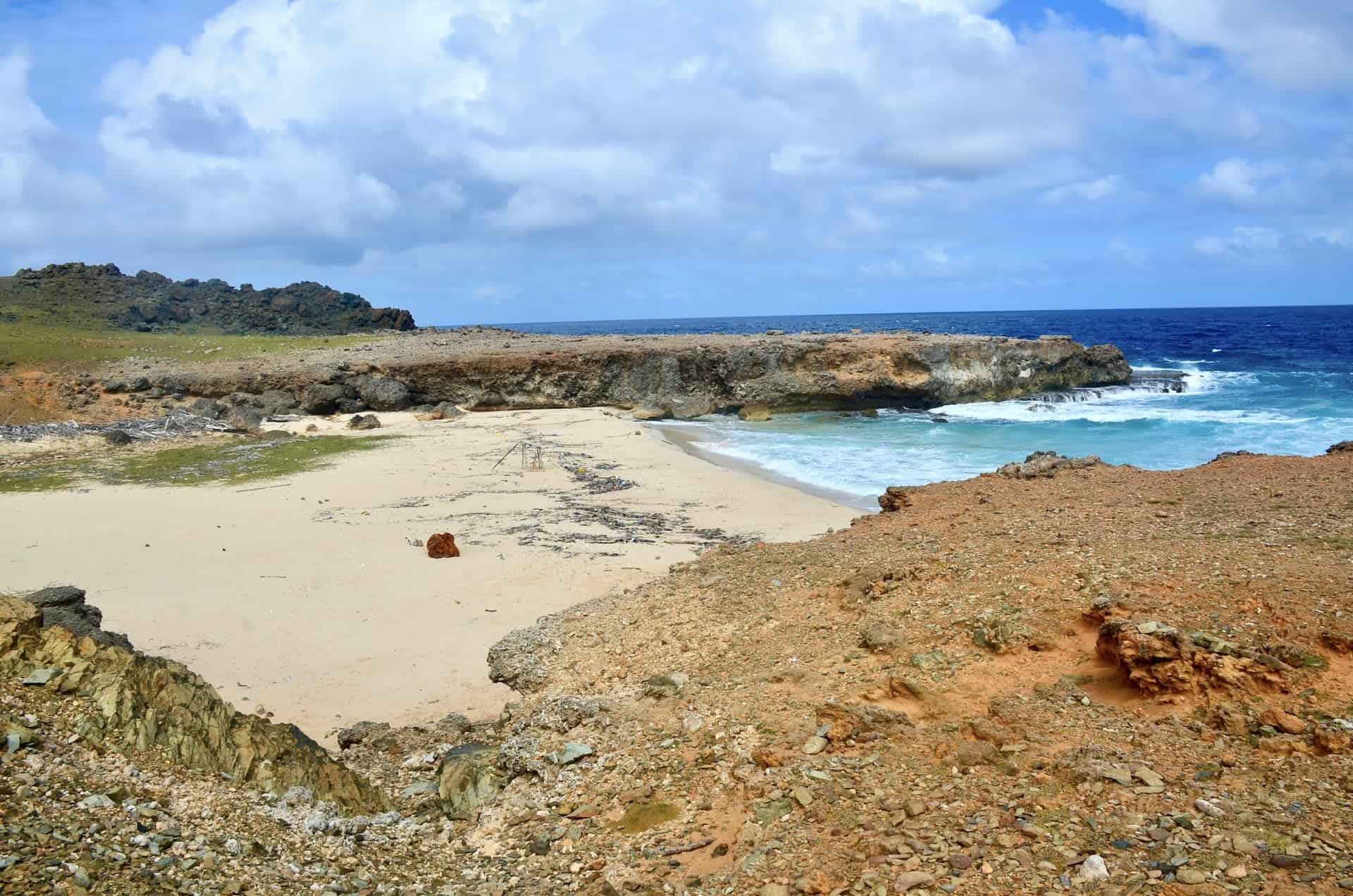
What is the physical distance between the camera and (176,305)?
171 ft

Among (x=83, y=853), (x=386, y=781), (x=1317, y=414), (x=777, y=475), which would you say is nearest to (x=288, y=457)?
(x=777, y=475)

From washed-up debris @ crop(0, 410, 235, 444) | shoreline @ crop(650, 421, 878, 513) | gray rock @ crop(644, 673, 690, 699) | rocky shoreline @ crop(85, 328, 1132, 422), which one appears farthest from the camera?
rocky shoreline @ crop(85, 328, 1132, 422)

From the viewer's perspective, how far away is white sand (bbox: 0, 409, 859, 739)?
873 cm

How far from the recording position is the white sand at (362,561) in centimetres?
873

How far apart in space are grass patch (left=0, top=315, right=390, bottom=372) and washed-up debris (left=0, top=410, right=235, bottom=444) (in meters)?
5.59

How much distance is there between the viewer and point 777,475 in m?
21.0

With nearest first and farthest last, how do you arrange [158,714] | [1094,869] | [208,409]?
[1094,869] → [158,714] → [208,409]

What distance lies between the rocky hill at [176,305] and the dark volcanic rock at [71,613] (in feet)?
140

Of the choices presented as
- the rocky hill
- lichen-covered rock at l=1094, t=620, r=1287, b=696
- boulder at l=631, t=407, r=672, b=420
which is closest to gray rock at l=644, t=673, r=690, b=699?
lichen-covered rock at l=1094, t=620, r=1287, b=696

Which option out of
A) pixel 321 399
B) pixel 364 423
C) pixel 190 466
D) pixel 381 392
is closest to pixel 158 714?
pixel 190 466

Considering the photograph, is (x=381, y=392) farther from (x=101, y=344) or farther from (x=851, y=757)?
(x=851, y=757)

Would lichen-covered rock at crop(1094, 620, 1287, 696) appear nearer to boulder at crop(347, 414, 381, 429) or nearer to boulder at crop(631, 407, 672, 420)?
boulder at crop(347, 414, 381, 429)

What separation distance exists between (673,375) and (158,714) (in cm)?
2866

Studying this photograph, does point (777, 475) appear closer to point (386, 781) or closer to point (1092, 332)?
point (386, 781)
